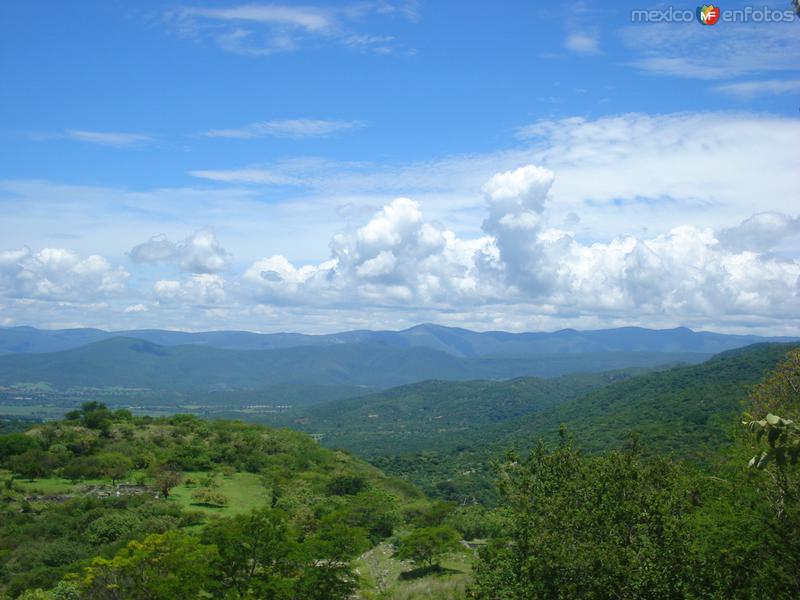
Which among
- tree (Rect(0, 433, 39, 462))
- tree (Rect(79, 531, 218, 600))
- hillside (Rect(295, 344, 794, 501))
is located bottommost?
hillside (Rect(295, 344, 794, 501))

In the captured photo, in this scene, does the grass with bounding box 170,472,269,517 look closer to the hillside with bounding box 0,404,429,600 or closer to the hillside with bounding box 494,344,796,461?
the hillside with bounding box 0,404,429,600

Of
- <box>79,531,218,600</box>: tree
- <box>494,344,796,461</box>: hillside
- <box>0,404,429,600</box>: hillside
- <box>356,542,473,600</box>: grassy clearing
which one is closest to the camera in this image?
<box>79,531,218,600</box>: tree

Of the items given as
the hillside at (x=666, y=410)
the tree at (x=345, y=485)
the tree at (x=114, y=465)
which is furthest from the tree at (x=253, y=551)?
the hillside at (x=666, y=410)

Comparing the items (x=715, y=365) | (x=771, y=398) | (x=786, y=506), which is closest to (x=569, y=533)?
(x=786, y=506)

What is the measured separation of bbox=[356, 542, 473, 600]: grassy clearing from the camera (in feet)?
92.3

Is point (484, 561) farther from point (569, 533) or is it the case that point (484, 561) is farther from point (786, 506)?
point (786, 506)

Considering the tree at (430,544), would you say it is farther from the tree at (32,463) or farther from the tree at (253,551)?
the tree at (32,463)

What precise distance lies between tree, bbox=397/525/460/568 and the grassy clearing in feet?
2.72

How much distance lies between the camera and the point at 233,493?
51375 mm

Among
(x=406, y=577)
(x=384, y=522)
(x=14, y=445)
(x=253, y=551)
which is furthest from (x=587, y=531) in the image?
(x=14, y=445)

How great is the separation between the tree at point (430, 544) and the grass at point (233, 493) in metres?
15.1

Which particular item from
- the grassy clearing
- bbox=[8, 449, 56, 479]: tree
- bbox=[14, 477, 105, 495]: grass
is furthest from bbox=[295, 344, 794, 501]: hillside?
bbox=[8, 449, 56, 479]: tree

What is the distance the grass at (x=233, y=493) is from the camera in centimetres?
4622

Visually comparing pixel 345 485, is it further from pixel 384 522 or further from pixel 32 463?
pixel 32 463
